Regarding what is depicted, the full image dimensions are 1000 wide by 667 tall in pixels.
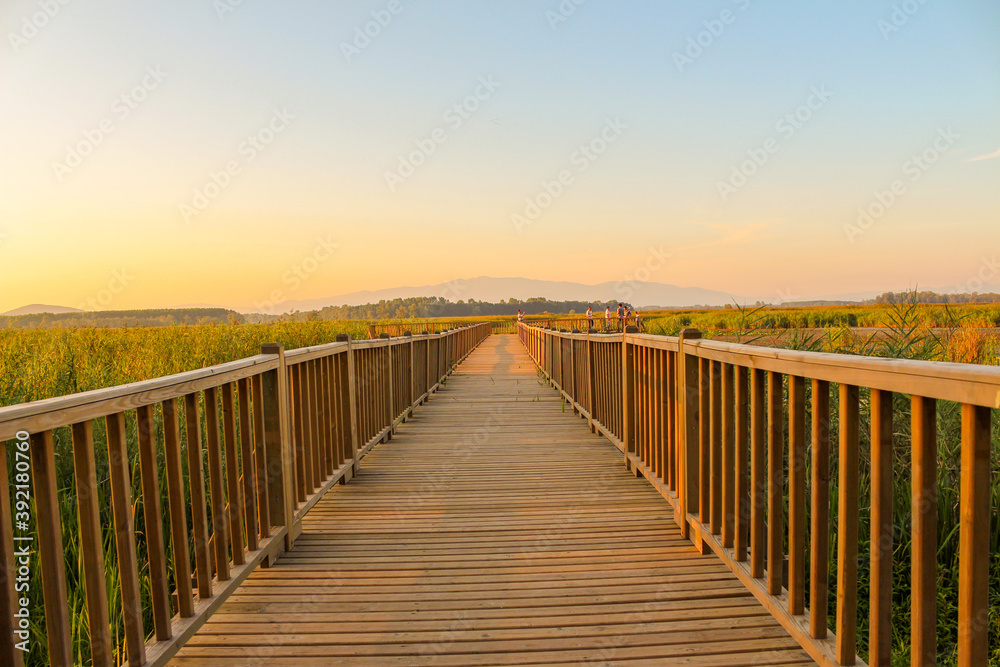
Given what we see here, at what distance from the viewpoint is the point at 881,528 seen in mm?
1632

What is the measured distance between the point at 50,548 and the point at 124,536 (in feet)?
0.97

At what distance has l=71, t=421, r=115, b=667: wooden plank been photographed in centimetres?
172

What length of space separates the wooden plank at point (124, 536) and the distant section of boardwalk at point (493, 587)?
0.48 metres

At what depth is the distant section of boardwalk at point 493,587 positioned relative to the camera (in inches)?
92.6

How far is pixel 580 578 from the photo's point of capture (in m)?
2.98

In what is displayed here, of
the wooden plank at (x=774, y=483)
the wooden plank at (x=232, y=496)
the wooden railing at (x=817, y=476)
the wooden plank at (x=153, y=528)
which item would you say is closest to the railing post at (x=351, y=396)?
the wooden plank at (x=232, y=496)

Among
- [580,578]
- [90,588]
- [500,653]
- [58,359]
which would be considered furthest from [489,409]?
[90,588]

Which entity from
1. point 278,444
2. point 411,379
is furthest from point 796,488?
point 411,379

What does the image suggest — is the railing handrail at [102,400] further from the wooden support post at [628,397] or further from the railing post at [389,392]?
Answer: the railing post at [389,392]

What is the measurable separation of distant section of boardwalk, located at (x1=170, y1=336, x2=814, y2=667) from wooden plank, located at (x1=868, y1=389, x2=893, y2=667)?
0.57m

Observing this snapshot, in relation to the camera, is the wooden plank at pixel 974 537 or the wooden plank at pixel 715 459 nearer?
the wooden plank at pixel 974 537

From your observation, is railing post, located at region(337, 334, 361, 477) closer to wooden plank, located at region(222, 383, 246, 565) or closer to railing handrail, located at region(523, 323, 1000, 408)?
wooden plank, located at region(222, 383, 246, 565)

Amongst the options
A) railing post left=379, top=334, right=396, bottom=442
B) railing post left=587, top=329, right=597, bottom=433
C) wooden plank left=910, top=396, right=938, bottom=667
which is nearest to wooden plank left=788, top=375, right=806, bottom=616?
wooden plank left=910, top=396, right=938, bottom=667

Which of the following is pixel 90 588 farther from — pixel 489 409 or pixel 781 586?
pixel 489 409
